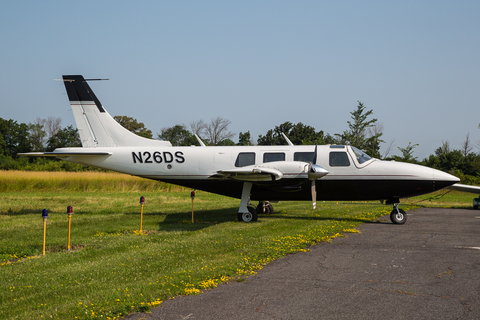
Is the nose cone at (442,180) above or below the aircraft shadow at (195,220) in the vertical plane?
above

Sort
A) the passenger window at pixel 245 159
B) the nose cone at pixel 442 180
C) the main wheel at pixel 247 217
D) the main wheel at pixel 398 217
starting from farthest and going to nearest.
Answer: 1. the passenger window at pixel 245 159
2. the main wheel at pixel 247 217
3. the main wheel at pixel 398 217
4. the nose cone at pixel 442 180

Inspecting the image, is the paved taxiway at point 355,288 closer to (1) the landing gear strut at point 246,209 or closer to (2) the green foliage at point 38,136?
(1) the landing gear strut at point 246,209

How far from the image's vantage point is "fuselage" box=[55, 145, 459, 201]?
1548 cm

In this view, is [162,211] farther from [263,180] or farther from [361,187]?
[361,187]

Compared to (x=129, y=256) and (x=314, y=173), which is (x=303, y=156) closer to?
(x=314, y=173)

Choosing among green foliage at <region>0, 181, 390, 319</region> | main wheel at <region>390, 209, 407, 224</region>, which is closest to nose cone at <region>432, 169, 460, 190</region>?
main wheel at <region>390, 209, 407, 224</region>

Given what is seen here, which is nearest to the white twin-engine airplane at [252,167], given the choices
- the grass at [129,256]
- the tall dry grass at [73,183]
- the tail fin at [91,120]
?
the tail fin at [91,120]

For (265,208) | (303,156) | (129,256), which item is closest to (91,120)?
(265,208)

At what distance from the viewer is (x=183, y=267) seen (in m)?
8.05

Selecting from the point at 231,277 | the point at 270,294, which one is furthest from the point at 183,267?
the point at 270,294

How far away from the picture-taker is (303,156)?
52.3ft

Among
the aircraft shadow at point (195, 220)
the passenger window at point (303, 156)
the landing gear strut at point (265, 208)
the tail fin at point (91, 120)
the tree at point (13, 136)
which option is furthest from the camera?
the tree at point (13, 136)

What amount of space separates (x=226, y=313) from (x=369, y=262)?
14.5ft

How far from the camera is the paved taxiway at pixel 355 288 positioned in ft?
18.0
